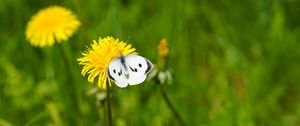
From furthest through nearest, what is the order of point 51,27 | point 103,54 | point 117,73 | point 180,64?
point 180,64 → point 51,27 → point 103,54 → point 117,73

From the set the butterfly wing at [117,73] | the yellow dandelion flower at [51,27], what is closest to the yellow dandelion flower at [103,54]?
the butterfly wing at [117,73]

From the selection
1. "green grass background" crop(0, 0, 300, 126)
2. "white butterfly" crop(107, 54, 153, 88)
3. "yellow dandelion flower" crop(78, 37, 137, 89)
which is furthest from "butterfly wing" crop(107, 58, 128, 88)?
"green grass background" crop(0, 0, 300, 126)

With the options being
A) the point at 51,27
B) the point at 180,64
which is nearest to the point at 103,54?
the point at 51,27

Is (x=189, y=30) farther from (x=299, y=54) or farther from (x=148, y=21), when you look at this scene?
(x=299, y=54)

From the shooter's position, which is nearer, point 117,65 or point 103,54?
point 117,65

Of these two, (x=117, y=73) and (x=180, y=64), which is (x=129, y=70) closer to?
(x=117, y=73)

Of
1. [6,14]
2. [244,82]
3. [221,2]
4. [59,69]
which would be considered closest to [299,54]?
[244,82]

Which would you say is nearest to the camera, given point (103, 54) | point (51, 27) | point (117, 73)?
point (117, 73)
